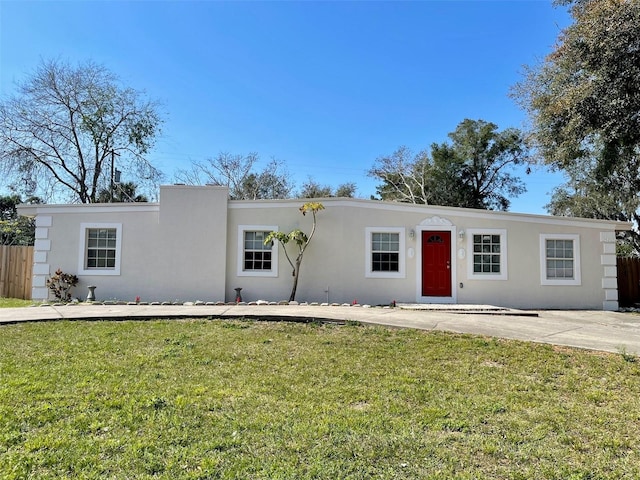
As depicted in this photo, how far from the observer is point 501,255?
39.7ft

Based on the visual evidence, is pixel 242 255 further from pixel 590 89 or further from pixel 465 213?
pixel 590 89

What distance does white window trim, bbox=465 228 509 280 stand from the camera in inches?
474

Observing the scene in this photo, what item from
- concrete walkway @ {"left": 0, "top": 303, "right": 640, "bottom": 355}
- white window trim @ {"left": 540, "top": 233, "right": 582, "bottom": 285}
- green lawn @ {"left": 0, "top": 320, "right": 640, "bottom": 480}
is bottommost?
green lawn @ {"left": 0, "top": 320, "right": 640, "bottom": 480}

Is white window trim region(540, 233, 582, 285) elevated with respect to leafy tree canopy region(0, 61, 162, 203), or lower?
lower

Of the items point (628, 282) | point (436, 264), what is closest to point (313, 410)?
point (436, 264)

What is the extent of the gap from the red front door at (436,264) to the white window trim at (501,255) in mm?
574

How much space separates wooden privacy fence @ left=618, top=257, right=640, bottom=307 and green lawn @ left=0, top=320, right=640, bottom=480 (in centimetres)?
1068

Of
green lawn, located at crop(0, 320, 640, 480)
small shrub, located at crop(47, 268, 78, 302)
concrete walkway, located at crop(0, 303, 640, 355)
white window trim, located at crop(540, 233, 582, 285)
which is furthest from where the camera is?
white window trim, located at crop(540, 233, 582, 285)

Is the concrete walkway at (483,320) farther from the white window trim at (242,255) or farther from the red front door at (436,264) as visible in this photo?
the white window trim at (242,255)

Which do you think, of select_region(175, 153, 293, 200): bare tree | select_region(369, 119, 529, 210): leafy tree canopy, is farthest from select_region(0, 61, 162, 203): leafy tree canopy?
select_region(369, 119, 529, 210): leafy tree canopy

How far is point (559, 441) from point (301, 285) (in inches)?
369

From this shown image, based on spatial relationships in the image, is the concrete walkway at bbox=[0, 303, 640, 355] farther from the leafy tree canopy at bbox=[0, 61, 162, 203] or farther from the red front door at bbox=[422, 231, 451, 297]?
the leafy tree canopy at bbox=[0, 61, 162, 203]

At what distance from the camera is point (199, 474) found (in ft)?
8.58

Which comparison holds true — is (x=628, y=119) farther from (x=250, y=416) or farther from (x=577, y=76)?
(x=250, y=416)
